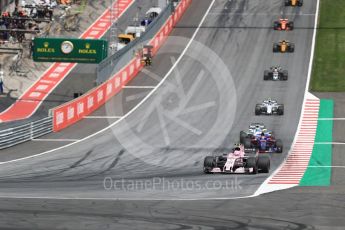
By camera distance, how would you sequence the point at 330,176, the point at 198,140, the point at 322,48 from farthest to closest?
the point at 322,48 → the point at 198,140 → the point at 330,176

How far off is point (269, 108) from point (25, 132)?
13307 mm

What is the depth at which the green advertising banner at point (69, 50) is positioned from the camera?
56.5 meters

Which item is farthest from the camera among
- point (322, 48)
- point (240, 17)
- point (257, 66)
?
point (240, 17)

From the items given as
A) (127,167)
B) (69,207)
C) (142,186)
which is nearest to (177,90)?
(127,167)

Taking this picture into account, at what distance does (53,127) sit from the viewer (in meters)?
49.3

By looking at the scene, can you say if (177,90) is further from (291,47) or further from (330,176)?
(330,176)

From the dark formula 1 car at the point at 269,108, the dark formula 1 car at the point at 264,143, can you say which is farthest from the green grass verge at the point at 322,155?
the dark formula 1 car at the point at 269,108

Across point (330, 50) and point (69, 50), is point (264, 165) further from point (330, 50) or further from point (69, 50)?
point (330, 50)

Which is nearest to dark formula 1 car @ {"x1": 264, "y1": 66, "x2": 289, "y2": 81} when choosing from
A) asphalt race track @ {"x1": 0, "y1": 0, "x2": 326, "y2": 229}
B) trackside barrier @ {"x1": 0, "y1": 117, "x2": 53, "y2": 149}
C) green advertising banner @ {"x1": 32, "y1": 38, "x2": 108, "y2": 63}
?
asphalt race track @ {"x1": 0, "y1": 0, "x2": 326, "y2": 229}

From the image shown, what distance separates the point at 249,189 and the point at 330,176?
5.44 m

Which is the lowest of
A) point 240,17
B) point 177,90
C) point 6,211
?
point 6,211

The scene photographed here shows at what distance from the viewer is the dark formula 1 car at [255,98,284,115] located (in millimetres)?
51000

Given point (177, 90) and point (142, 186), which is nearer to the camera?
point (142, 186)

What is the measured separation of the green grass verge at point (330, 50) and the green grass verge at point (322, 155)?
426 cm
